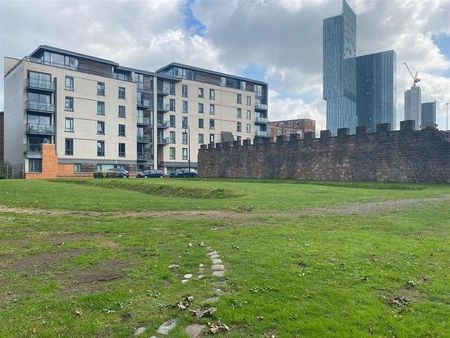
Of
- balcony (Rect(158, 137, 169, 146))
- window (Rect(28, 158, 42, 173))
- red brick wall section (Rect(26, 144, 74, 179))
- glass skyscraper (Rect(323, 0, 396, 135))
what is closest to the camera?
red brick wall section (Rect(26, 144, 74, 179))

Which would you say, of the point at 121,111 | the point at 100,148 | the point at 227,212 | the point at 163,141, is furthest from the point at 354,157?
the point at 163,141

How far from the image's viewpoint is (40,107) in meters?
61.2

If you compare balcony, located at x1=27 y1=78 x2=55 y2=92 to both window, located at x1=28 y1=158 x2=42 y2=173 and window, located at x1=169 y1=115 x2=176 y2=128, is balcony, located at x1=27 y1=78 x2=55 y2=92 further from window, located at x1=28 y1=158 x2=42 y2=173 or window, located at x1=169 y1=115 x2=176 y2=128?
window, located at x1=169 y1=115 x2=176 y2=128

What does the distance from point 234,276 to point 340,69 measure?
320 ft

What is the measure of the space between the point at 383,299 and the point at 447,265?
8.35 feet

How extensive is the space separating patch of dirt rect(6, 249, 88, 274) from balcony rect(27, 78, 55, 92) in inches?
2328

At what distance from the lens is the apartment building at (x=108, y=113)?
61125 mm

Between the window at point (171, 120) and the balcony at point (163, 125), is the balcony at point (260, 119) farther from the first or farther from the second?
the balcony at point (163, 125)

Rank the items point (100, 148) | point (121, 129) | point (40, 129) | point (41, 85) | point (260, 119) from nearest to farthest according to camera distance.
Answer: point (40, 129) < point (41, 85) < point (100, 148) < point (121, 129) < point (260, 119)

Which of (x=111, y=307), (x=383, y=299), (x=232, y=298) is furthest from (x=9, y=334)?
(x=383, y=299)

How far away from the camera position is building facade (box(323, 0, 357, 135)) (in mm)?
89812

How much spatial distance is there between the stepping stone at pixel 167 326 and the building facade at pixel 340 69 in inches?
3311

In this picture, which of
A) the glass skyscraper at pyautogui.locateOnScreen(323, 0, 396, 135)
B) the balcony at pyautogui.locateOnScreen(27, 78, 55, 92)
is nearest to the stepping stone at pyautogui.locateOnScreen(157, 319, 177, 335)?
the balcony at pyautogui.locateOnScreen(27, 78, 55, 92)

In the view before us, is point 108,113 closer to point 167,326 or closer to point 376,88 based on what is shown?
point 376,88
